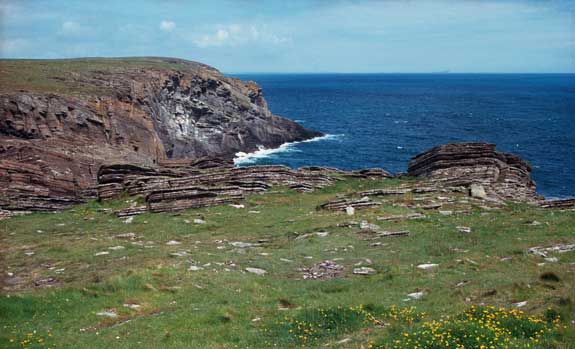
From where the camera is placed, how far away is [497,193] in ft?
140

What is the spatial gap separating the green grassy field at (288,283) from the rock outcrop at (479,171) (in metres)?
5.82

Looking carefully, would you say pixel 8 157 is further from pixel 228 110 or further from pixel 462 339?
pixel 228 110

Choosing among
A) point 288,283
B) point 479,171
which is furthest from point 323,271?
point 479,171

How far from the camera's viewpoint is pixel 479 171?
46719 millimetres

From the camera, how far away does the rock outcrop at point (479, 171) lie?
43250 millimetres

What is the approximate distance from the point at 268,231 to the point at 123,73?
83079mm

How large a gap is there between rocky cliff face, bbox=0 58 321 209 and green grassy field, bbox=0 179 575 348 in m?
13.5

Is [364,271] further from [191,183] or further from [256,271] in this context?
[191,183]

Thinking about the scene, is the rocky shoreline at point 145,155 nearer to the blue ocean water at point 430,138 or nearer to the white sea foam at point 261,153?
the white sea foam at point 261,153

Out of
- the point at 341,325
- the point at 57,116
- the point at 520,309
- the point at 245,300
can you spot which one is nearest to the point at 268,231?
the point at 245,300

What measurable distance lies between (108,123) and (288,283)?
62.6m

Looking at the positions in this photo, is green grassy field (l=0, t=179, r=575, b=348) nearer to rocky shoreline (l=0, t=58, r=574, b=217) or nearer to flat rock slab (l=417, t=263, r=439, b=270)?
flat rock slab (l=417, t=263, r=439, b=270)

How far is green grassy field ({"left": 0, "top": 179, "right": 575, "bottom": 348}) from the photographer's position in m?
15.1

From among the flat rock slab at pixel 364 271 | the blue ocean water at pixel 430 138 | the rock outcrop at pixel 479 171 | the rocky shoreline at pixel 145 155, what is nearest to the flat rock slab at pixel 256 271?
the flat rock slab at pixel 364 271
